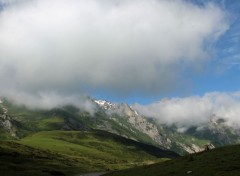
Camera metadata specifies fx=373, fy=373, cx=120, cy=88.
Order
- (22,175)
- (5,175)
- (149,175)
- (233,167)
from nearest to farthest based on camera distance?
(233,167) < (149,175) < (5,175) < (22,175)

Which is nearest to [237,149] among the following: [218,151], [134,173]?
[218,151]

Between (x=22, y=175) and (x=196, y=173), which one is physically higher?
(x=22, y=175)

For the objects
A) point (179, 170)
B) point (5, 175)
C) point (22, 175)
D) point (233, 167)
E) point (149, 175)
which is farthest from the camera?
point (22, 175)

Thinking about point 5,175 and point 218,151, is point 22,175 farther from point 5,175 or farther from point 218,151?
point 218,151

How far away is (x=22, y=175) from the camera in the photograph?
124312 millimetres

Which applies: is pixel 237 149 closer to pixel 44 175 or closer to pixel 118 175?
pixel 118 175

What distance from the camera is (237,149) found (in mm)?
81812

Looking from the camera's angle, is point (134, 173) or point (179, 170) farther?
point (134, 173)

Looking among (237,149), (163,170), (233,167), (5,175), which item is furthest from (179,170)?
(5,175)

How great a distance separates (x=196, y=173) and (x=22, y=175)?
77.5m

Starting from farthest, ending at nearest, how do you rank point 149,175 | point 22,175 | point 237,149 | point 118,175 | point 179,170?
point 22,175 < point 118,175 < point 237,149 < point 149,175 < point 179,170

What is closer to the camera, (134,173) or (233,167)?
(233,167)

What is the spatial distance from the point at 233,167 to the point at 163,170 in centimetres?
1827

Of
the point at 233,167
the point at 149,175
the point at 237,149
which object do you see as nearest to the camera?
the point at 233,167
